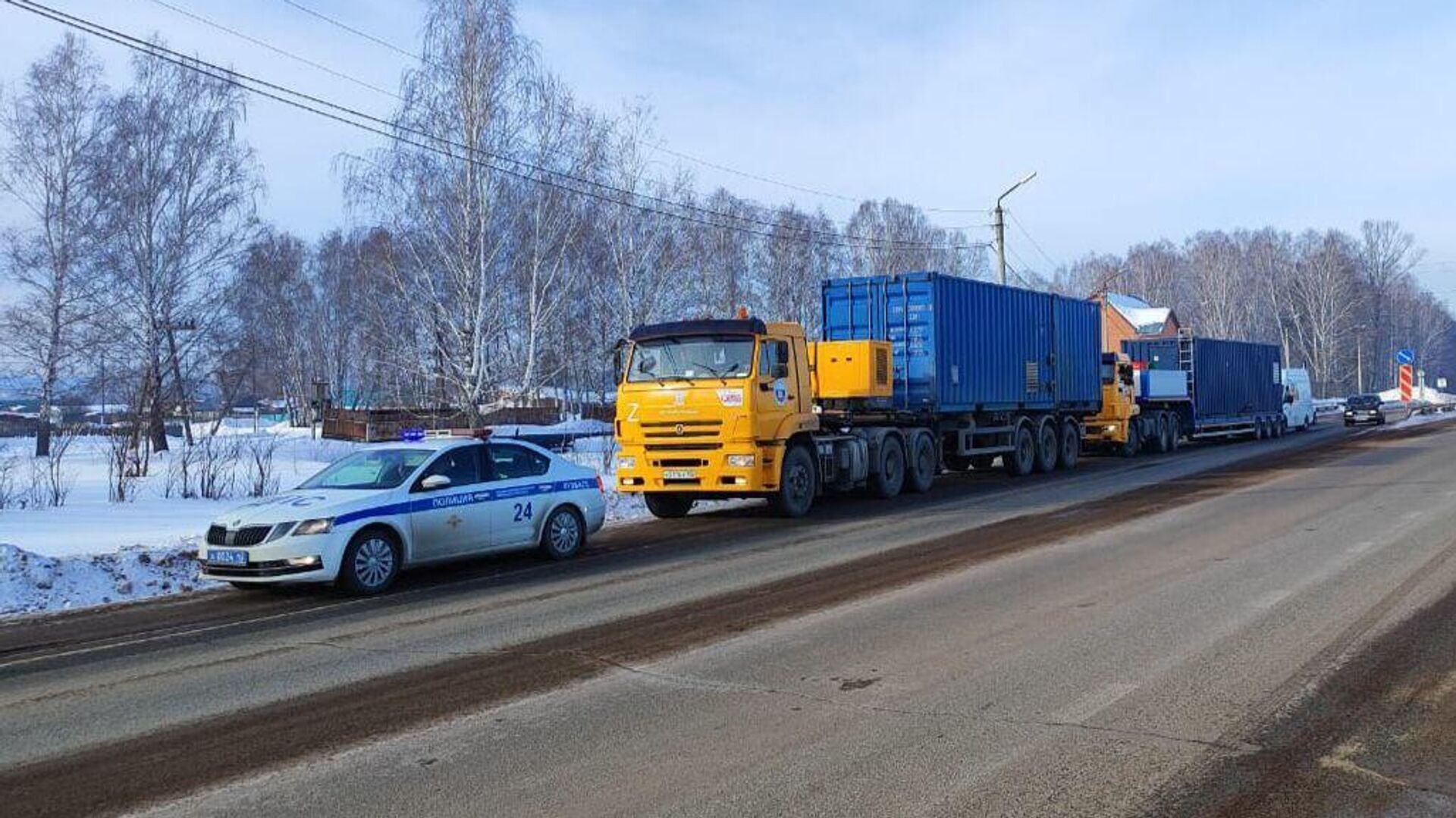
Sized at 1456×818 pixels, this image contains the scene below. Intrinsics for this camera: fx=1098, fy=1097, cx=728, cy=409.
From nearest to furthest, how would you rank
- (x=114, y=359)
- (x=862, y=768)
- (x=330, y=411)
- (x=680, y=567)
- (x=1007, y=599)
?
(x=862, y=768)
(x=1007, y=599)
(x=680, y=567)
(x=114, y=359)
(x=330, y=411)

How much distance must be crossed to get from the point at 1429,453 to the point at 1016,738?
25.6 m

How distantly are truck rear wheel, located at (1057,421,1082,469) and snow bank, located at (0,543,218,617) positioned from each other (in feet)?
63.2

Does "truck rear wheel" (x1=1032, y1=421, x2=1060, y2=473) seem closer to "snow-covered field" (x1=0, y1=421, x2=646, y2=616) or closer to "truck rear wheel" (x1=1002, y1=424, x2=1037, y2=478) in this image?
"truck rear wheel" (x1=1002, y1=424, x2=1037, y2=478)

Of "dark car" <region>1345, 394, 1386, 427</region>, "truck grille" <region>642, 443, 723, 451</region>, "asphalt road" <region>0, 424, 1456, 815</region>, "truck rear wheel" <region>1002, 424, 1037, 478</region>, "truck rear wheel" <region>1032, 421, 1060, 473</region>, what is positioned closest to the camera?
"asphalt road" <region>0, 424, 1456, 815</region>

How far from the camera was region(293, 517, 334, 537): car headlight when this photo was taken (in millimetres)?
9906

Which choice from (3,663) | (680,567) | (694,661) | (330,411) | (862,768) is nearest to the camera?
(862,768)

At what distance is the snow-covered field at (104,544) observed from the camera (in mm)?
10656

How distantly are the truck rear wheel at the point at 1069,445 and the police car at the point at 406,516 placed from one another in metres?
15.5

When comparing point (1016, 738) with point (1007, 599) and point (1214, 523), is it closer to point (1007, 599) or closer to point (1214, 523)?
point (1007, 599)

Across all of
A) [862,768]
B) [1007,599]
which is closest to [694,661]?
[862,768]

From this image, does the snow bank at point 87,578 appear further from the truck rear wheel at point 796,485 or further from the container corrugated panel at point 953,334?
the container corrugated panel at point 953,334

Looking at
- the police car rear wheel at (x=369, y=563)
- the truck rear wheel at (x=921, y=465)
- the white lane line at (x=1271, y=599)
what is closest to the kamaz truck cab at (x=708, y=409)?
the truck rear wheel at (x=921, y=465)

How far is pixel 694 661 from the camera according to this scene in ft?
23.2

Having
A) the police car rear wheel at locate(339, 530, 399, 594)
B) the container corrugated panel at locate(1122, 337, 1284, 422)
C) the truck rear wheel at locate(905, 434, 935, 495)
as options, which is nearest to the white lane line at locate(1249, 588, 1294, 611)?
the police car rear wheel at locate(339, 530, 399, 594)
